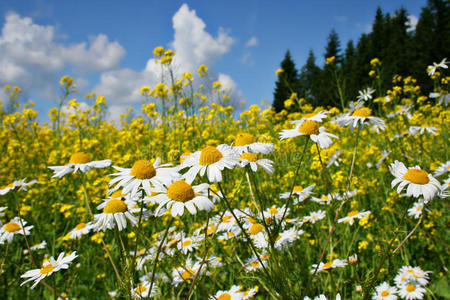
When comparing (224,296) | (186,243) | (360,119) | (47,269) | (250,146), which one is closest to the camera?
(250,146)

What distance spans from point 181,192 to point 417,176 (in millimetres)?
955

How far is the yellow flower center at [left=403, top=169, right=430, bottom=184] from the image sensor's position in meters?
1.05

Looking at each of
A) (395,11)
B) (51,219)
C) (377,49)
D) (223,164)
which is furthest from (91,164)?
(395,11)

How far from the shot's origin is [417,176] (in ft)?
3.48

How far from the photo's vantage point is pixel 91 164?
1.34m

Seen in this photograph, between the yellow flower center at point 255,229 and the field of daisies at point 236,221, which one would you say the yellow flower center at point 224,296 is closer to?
the field of daisies at point 236,221

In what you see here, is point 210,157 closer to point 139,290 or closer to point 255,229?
point 139,290

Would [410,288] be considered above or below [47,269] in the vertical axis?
below

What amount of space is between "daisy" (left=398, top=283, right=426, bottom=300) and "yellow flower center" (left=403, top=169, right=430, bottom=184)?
0.94 meters

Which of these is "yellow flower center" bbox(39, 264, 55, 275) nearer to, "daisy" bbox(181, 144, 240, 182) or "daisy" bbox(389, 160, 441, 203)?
"daisy" bbox(181, 144, 240, 182)

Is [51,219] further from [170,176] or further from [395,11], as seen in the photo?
[395,11]

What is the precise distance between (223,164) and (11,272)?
2.78 metres

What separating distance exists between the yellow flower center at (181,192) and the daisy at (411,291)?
4.99 ft

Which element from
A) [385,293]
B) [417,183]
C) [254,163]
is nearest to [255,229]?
[254,163]
